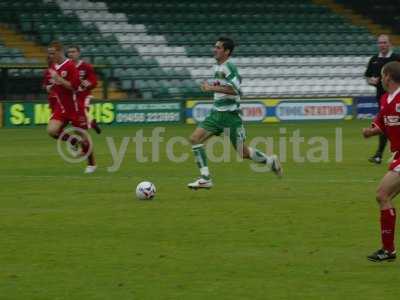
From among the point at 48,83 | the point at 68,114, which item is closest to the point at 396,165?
the point at 68,114

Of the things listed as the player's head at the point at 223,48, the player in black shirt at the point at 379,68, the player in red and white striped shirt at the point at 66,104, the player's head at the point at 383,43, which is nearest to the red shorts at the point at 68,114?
the player in red and white striped shirt at the point at 66,104

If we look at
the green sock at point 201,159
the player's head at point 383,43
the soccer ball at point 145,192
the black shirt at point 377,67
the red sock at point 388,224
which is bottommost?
the soccer ball at point 145,192

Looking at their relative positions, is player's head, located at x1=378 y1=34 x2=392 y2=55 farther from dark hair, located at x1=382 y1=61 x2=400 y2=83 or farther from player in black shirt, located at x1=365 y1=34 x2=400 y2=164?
dark hair, located at x1=382 y1=61 x2=400 y2=83

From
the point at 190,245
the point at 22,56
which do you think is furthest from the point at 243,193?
the point at 22,56

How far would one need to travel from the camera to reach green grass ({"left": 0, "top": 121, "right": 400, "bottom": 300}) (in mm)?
8578

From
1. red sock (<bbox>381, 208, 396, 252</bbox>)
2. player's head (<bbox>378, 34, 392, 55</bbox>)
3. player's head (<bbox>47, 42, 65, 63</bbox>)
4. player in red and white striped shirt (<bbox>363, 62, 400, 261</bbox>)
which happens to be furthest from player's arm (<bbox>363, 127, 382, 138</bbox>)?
player's head (<bbox>378, 34, 392, 55</bbox>)

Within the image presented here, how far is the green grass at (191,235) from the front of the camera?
8.58 metres

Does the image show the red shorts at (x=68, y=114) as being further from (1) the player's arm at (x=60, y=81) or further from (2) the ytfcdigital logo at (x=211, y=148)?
(1) the player's arm at (x=60, y=81)

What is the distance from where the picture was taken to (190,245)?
415 inches

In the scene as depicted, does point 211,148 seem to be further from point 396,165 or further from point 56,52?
point 396,165

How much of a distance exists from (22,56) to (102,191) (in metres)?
20.5

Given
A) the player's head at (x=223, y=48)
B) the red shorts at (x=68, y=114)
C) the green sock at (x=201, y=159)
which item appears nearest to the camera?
the player's head at (x=223, y=48)

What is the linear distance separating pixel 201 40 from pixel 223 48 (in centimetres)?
2486

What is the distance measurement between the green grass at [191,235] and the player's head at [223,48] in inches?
78.1
